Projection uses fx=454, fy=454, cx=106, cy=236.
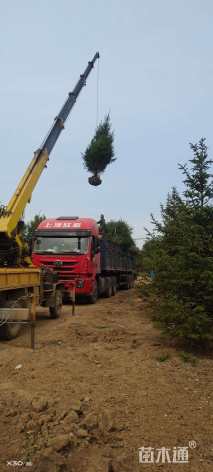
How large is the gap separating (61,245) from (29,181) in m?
3.82

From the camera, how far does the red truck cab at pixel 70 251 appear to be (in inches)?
602

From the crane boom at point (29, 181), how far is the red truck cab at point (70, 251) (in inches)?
125

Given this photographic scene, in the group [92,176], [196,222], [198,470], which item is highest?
[92,176]

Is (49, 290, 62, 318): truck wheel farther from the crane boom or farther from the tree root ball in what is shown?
the tree root ball

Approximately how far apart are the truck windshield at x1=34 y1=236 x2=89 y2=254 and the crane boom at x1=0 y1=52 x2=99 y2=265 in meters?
3.32

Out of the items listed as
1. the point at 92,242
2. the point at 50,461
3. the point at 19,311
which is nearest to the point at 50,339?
the point at 19,311

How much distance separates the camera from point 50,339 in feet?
28.5

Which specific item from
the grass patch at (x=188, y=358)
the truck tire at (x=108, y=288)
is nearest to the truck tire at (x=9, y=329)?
the grass patch at (x=188, y=358)

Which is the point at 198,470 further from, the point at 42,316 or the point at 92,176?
the point at 92,176

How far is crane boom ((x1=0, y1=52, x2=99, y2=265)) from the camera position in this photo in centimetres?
A: 1070

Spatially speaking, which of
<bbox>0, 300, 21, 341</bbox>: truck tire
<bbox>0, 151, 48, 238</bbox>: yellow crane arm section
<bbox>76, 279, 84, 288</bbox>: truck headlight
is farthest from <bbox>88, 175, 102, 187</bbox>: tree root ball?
<bbox>0, 300, 21, 341</bbox>: truck tire

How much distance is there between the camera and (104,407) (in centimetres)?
482

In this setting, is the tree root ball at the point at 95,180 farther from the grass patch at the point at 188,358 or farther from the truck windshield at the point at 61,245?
the grass patch at the point at 188,358

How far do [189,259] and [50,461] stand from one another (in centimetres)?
413
